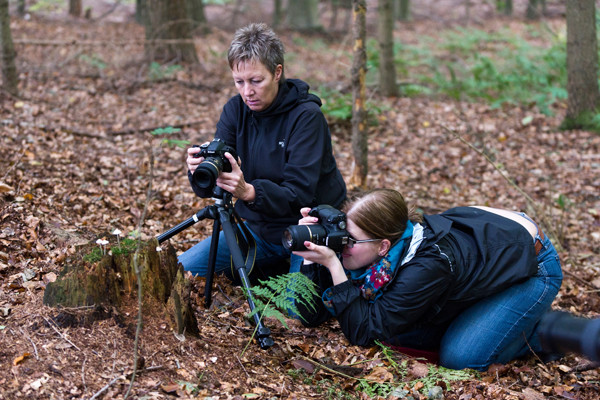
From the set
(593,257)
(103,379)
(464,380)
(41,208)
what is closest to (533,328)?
(464,380)

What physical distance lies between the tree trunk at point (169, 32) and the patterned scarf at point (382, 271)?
7015mm

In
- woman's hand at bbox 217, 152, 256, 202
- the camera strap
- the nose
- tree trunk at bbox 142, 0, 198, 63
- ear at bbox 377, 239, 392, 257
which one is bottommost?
the camera strap

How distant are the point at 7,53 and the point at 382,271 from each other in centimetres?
606

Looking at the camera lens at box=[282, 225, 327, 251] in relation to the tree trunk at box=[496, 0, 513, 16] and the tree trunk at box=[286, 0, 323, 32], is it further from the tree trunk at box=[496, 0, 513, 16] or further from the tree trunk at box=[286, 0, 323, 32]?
the tree trunk at box=[496, 0, 513, 16]

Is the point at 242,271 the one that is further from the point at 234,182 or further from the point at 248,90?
the point at 248,90

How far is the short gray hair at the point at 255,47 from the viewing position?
11.7 feet

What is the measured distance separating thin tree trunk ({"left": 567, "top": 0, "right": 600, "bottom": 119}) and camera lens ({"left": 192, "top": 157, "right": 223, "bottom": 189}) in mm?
6099

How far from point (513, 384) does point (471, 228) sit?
967mm

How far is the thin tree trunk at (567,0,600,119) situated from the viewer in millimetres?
7227

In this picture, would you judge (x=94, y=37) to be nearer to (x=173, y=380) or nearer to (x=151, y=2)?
(x=151, y=2)

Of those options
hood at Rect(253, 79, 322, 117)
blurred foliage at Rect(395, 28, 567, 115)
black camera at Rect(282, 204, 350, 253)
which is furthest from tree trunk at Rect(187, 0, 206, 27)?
black camera at Rect(282, 204, 350, 253)

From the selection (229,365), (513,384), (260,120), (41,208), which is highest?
(260,120)

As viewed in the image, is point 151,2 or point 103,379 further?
point 151,2

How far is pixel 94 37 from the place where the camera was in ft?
39.5
